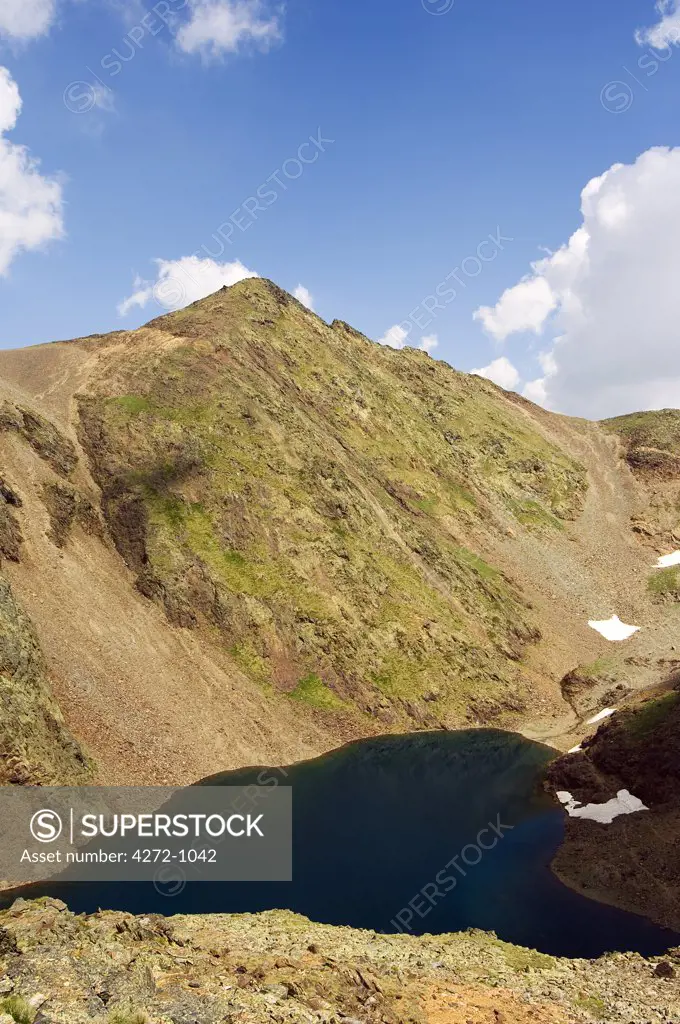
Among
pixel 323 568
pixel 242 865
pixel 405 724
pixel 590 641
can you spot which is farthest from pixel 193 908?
pixel 590 641

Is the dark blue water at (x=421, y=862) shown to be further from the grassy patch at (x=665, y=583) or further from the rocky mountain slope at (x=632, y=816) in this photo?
the grassy patch at (x=665, y=583)

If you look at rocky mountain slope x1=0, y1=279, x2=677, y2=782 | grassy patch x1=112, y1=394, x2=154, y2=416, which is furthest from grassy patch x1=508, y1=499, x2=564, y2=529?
grassy patch x1=112, y1=394, x2=154, y2=416

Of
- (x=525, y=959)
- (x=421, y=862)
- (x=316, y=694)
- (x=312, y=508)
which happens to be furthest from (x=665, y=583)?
(x=525, y=959)

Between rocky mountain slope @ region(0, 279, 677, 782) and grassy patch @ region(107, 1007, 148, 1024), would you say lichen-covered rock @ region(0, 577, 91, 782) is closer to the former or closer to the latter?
rocky mountain slope @ region(0, 279, 677, 782)

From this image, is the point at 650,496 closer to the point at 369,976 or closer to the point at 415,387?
the point at 415,387

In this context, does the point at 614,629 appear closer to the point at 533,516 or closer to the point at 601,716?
the point at 601,716
